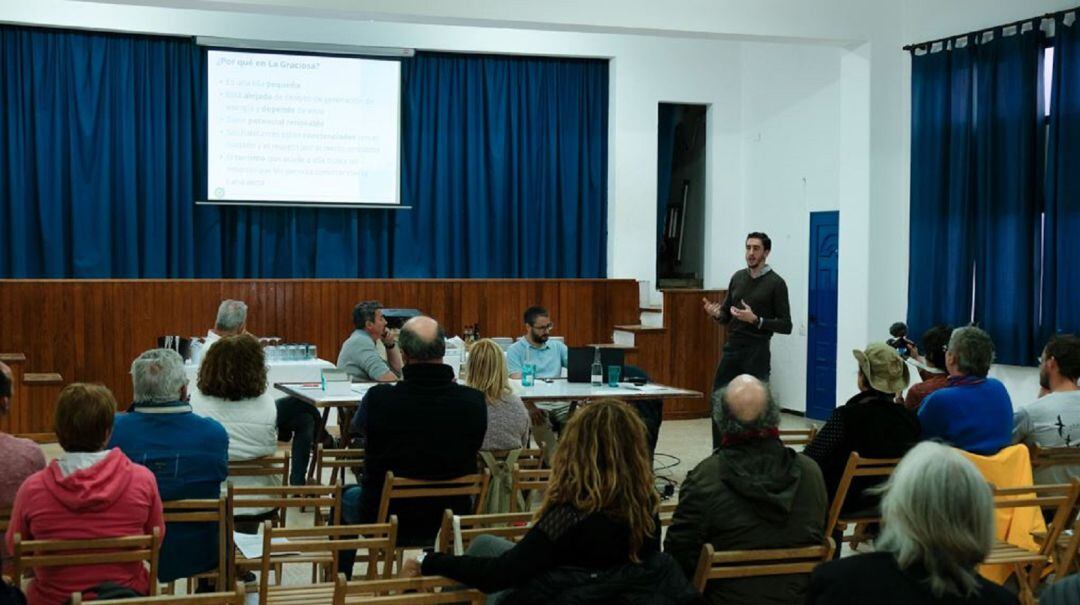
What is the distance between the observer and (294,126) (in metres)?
10.8

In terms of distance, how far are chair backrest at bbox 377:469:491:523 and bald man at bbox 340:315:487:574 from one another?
47 mm

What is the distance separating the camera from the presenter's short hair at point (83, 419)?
11.8ft

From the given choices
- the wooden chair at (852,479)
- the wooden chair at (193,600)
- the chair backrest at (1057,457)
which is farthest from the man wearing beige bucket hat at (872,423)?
the wooden chair at (193,600)

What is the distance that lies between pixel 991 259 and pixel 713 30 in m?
2.56

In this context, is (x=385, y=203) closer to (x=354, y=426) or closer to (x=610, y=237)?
(x=610, y=237)

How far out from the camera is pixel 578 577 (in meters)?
3.00

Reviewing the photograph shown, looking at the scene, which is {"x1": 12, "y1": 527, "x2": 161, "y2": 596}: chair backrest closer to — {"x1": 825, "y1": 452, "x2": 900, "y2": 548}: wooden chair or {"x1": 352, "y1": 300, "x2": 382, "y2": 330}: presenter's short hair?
{"x1": 825, "y1": 452, "x2": 900, "y2": 548}: wooden chair

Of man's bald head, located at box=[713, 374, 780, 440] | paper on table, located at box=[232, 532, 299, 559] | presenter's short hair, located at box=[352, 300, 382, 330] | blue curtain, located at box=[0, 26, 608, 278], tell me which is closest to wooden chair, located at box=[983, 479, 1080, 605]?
man's bald head, located at box=[713, 374, 780, 440]

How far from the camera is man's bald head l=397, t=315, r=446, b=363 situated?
4.55 metres

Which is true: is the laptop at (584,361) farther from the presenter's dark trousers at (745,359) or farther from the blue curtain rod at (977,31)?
the blue curtain rod at (977,31)

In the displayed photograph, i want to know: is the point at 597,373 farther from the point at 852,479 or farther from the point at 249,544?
the point at 249,544

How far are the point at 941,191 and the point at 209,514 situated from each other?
6.48 m

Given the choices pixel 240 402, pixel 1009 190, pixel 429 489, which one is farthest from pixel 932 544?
pixel 1009 190

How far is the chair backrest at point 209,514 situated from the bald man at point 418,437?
0.70 metres
